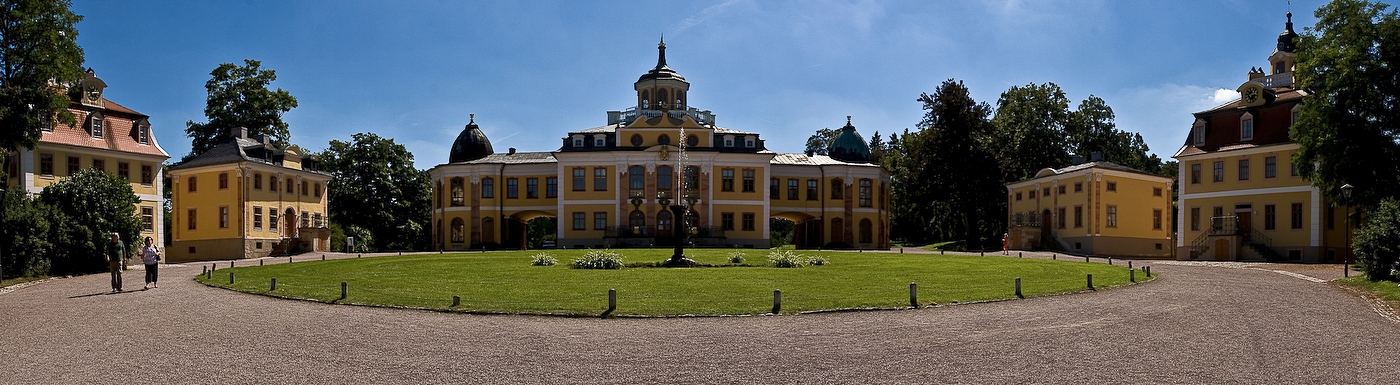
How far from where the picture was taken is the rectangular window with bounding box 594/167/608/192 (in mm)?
64438

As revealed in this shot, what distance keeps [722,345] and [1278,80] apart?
4740 centimetres

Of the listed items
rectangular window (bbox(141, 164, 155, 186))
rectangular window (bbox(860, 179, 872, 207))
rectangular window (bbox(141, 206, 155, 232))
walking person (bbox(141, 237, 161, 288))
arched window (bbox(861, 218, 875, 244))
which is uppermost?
rectangular window (bbox(141, 164, 155, 186))

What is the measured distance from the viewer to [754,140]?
6706 cm

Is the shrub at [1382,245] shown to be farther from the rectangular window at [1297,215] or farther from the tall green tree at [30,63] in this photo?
the tall green tree at [30,63]

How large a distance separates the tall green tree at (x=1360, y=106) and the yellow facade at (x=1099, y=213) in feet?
58.5

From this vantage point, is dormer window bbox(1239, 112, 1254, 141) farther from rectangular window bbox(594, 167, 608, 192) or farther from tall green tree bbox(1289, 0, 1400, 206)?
rectangular window bbox(594, 167, 608, 192)

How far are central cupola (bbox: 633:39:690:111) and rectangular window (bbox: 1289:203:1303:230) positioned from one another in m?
43.8

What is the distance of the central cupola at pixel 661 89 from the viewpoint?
7575 centimetres

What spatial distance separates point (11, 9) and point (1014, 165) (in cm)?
6163

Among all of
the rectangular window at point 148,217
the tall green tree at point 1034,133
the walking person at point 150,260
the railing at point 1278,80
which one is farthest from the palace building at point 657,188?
the walking person at point 150,260

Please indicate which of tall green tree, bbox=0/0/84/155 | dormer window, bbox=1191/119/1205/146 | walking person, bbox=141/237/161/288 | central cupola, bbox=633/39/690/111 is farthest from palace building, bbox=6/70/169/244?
dormer window, bbox=1191/119/1205/146

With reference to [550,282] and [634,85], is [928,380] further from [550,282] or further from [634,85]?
[634,85]

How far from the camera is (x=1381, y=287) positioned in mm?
23625

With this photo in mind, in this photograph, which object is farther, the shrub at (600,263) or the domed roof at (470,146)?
the domed roof at (470,146)
